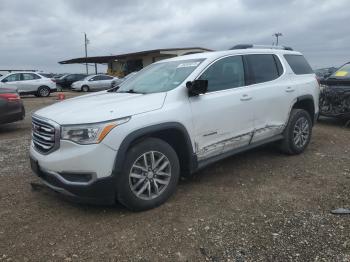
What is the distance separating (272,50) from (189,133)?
2.51 m

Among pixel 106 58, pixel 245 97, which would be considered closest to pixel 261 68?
pixel 245 97

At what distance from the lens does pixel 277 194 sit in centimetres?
434

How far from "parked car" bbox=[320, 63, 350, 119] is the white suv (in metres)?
3.24

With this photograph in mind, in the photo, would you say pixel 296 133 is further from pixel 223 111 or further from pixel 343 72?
pixel 343 72

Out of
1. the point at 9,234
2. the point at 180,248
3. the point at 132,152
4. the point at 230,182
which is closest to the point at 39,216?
the point at 9,234

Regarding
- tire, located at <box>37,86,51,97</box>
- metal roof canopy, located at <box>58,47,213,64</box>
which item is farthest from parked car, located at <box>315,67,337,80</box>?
tire, located at <box>37,86,51,97</box>

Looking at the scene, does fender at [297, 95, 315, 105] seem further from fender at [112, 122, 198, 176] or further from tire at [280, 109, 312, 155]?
fender at [112, 122, 198, 176]

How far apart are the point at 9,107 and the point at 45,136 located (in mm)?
5278

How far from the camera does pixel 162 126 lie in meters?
3.86

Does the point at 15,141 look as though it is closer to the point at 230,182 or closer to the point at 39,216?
the point at 39,216

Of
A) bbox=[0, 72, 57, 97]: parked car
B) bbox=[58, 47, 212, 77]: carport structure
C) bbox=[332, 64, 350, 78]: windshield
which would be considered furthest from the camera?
bbox=[58, 47, 212, 77]: carport structure

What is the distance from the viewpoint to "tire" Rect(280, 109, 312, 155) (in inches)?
224

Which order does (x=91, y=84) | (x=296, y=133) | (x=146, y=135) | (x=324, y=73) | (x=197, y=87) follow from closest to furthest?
(x=146, y=135)
(x=197, y=87)
(x=296, y=133)
(x=324, y=73)
(x=91, y=84)

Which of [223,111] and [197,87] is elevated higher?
[197,87]
